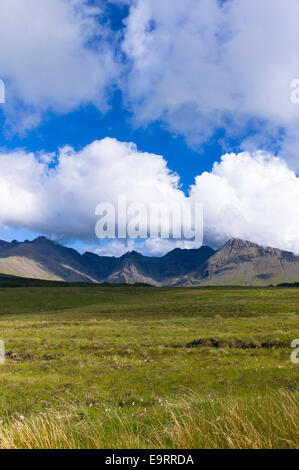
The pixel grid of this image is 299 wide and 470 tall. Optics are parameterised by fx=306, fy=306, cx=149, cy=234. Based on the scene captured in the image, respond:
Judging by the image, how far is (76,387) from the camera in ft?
60.0

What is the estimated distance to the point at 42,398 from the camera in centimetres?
1653

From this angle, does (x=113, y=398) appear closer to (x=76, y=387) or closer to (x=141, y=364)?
(x=76, y=387)

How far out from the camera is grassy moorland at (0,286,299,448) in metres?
4.83

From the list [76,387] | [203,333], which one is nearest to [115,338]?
[203,333]

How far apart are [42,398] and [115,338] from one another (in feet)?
65.1

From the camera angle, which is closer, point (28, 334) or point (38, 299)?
point (28, 334)

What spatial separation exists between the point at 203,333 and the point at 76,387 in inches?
899

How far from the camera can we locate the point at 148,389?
1770cm

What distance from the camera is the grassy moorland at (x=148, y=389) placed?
4.83 m
